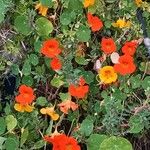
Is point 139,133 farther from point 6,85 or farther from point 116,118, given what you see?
point 6,85

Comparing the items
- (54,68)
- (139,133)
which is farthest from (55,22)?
(139,133)

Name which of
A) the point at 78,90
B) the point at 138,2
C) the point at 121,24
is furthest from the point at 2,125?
the point at 138,2

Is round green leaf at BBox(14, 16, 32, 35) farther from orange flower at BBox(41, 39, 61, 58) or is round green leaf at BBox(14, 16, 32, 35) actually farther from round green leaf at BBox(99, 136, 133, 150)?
round green leaf at BBox(99, 136, 133, 150)

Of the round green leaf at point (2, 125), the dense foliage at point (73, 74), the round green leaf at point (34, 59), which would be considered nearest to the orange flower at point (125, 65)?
the dense foliage at point (73, 74)

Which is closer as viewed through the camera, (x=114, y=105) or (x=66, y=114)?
(x=114, y=105)

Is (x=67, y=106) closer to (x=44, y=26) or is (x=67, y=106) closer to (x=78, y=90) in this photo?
(x=78, y=90)

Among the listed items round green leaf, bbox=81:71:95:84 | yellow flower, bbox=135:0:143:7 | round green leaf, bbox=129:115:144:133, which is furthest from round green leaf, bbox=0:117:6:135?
yellow flower, bbox=135:0:143:7

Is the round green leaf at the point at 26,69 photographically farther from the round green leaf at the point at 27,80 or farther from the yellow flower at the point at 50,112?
the yellow flower at the point at 50,112

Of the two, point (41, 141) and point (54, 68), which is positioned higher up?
point (54, 68)
